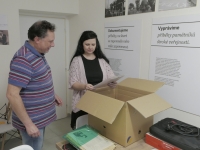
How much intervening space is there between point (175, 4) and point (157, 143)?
123 centimetres

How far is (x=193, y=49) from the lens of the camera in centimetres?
158

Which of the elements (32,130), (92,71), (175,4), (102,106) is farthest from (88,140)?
(175,4)

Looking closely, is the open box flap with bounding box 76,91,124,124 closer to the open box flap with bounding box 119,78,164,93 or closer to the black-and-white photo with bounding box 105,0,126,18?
the open box flap with bounding box 119,78,164,93

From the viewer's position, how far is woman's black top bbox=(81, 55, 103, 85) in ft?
5.95

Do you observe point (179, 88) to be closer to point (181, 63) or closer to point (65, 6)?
point (181, 63)

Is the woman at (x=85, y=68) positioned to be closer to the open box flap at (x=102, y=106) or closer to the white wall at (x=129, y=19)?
the open box flap at (x=102, y=106)

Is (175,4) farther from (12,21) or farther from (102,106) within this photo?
(12,21)

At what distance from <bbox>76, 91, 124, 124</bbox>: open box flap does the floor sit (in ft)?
5.03

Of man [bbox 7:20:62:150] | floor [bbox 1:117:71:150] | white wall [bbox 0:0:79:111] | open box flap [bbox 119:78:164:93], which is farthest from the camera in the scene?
floor [bbox 1:117:71:150]

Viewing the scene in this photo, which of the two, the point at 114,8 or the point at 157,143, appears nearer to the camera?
the point at 157,143

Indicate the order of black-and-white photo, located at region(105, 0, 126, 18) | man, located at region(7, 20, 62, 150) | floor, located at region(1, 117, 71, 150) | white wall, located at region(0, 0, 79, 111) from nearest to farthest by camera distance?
1. man, located at region(7, 20, 62, 150)
2. black-and-white photo, located at region(105, 0, 126, 18)
3. white wall, located at region(0, 0, 79, 111)
4. floor, located at region(1, 117, 71, 150)

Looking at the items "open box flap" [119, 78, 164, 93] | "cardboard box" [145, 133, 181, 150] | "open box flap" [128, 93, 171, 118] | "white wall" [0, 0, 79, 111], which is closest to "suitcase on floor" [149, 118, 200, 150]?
"cardboard box" [145, 133, 181, 150]

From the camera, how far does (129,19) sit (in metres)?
2.14

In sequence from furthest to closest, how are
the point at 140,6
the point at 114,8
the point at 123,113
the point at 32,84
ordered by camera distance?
1. the point at 114,8
2. the point at 140,6
3. the point at 32,84
4. the point at 123,113
